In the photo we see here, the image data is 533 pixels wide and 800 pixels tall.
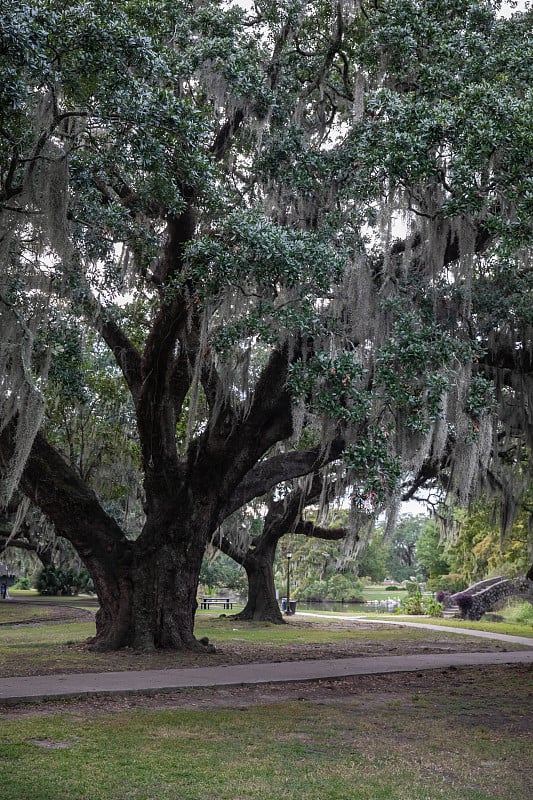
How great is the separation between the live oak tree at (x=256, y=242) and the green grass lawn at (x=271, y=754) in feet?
8.60

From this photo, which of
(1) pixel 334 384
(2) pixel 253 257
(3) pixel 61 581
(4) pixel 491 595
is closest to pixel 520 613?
(4) pixel 491 595

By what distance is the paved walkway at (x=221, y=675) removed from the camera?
7.73 m

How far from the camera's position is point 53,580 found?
3575 cm

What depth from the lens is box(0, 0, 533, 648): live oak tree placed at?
798 centimetres

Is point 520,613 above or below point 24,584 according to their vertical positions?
above

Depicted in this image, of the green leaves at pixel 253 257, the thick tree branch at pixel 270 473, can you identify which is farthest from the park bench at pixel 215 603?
the green leaves at pixel 253 257

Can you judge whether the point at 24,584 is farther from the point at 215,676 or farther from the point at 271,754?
the point at 271,754

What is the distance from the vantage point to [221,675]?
945 cm

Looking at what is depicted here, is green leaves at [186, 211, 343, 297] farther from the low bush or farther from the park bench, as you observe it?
the low bush

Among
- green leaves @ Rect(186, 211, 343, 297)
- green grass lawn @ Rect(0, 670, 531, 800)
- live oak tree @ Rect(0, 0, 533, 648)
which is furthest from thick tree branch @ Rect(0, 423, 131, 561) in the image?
green grass lawn @ Rect(0, 670, 531, 800)

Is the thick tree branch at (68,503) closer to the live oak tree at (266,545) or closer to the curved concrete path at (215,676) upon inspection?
the curved concrete path at (215,676)

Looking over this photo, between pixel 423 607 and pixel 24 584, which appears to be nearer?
pixel 423 607

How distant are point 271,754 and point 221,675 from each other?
412cm

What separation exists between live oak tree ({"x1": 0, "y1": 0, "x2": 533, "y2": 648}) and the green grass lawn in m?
2.62
